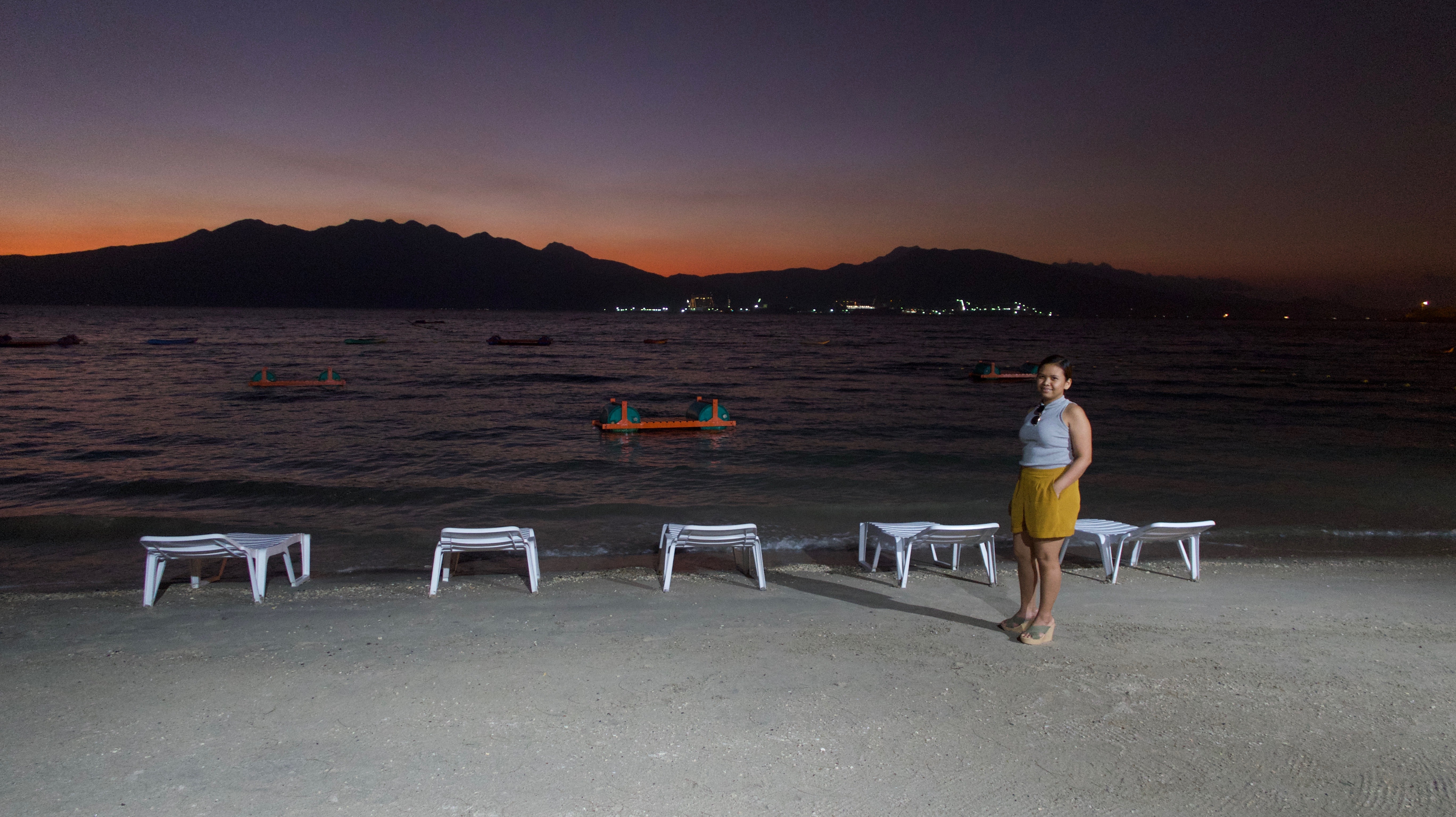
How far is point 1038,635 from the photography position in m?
5.21

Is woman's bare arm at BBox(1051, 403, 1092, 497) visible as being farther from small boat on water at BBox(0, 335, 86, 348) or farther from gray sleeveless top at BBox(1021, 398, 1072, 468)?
small boat on water at BBox(0, 335, 86, 348)

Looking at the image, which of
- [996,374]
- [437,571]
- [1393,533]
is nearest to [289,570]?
[437,571]

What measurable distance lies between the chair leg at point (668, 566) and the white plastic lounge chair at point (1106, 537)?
11.4 ft

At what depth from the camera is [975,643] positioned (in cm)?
529

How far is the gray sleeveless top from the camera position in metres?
4.76

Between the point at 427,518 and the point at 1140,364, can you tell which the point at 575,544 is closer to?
the point at 427,518

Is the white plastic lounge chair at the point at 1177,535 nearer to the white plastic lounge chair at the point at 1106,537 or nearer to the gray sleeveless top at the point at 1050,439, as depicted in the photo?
the white plastic lounge chair at the point at 1106,537

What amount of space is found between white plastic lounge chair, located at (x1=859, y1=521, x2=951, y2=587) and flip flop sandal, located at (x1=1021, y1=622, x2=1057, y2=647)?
4.88 feet

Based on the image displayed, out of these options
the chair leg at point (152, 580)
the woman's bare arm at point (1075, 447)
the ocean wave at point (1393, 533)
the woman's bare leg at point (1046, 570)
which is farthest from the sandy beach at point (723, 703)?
the ocean wave at point (1393, 533)

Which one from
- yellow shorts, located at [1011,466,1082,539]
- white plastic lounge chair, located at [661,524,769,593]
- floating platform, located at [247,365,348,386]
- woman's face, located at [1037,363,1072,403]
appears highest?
woman's face, located at [1037,363,1072,403]

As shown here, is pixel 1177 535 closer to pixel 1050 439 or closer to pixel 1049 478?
pixel 1049 478

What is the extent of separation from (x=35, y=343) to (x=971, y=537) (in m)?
68.2

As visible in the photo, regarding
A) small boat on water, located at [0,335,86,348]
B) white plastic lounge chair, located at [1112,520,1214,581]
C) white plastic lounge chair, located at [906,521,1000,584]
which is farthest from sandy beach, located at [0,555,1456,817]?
small boat on water, located at [0,335,86,348]

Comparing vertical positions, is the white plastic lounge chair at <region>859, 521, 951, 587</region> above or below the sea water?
above
